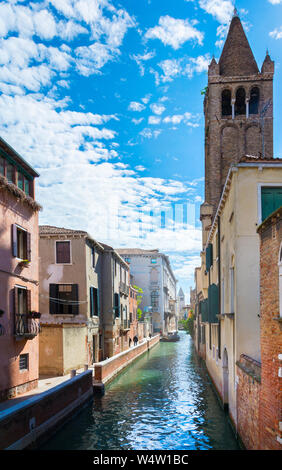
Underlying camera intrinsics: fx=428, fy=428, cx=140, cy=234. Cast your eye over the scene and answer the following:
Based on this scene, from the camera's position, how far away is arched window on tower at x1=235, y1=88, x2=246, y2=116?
33.9 metres

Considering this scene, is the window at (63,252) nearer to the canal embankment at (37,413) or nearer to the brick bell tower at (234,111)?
the canal embankment at (37,413)

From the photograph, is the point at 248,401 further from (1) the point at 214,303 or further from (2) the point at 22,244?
(2) the point at 22,244

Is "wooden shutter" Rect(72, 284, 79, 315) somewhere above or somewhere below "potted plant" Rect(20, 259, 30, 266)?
below

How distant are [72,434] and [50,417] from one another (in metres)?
0.98

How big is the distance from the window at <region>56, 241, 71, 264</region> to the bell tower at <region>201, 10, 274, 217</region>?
12566 mm

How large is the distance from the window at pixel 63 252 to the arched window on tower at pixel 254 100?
1937 cm

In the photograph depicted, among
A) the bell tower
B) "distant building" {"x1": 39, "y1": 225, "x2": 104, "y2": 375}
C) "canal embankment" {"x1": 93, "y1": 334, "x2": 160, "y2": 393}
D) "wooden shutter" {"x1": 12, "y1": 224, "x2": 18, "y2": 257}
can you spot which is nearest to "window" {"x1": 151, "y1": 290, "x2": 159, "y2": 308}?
"canal embankment" {"x1": 93, "y1": 334, "x2": 160, "y2": 393}

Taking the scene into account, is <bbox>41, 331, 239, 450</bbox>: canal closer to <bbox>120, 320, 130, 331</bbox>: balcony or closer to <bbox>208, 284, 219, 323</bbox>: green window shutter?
<bbox>208, 284, 219, 323</bbox>: green window shutter

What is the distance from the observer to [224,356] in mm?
14938

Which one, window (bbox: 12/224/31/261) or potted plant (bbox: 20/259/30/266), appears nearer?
potted plant (bbox: 20/259/30/266)

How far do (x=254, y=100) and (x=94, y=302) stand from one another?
20.9 m

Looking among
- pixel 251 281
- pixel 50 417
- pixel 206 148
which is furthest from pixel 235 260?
pixel 206 148

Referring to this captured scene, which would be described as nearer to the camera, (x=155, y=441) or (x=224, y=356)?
(x=155, y=441)
